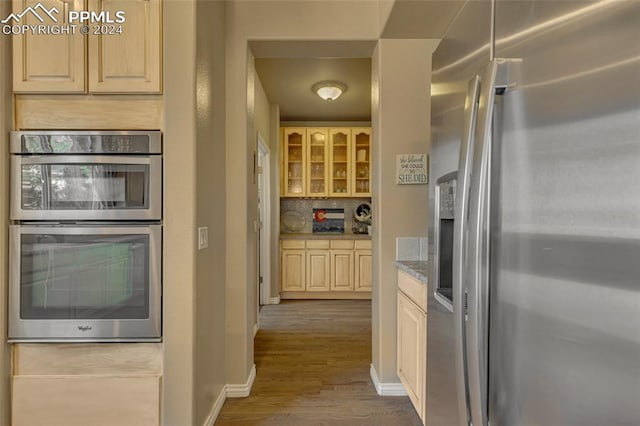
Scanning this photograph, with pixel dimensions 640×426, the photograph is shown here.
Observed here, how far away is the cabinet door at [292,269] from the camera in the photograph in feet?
17.4

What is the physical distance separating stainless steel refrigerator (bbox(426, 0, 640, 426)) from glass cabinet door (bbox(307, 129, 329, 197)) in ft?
15.5

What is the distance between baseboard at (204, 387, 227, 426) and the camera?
2.11 m

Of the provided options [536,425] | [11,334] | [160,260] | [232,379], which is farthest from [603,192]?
[232,379]

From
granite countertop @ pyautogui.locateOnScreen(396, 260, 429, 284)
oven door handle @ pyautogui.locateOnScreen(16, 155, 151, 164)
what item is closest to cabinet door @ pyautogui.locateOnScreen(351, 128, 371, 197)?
granite countertop @ pyautogui.locateOnScreen(396, 260, 429, 284)

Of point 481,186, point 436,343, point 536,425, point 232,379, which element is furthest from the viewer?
point 232,379

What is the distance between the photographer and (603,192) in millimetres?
519

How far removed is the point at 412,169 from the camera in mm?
2547

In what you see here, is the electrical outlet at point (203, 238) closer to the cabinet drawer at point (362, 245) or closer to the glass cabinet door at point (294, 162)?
the cabinet drawer at point (362, 245)

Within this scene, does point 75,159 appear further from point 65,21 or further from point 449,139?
point 449,139

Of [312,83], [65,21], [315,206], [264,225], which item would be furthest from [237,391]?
[315,206]

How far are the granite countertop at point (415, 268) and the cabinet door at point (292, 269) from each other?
9.62ft

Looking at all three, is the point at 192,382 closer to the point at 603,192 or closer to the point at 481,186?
the point at 481,186

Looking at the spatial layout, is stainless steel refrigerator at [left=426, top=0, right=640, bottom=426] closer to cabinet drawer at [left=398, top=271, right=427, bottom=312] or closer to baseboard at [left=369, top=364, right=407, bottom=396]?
cabinet drawer at [left=398, top=271, right=427, bottom=312]

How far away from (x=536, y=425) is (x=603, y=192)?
17.0 inches
